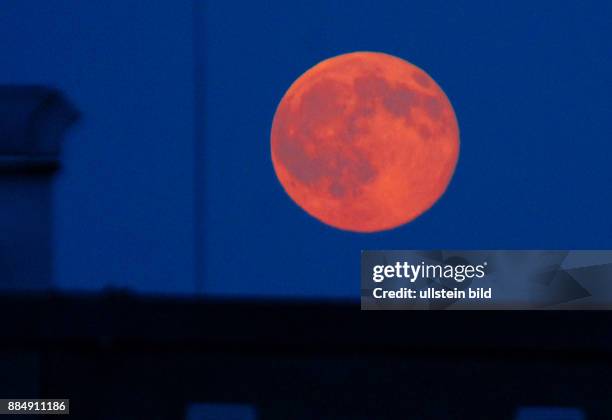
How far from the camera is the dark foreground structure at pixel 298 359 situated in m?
7.26

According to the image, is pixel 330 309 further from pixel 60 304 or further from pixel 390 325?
pixel 60 304

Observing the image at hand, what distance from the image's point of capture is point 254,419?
736 centimetres

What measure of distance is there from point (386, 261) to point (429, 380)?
115 cm

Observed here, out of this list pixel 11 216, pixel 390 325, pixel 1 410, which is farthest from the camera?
pixel 11 216

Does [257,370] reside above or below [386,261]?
below

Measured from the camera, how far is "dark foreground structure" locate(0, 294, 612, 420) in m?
7.26

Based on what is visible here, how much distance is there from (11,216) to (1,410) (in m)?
2.26

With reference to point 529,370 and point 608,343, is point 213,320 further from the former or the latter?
point 608,343

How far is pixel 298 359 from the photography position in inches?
294

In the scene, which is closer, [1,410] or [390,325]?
[1,410]

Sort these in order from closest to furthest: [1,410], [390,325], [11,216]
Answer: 1. [1,410]
2. [390,325]
3. [11,216]

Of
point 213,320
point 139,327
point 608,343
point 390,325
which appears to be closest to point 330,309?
point 390,325

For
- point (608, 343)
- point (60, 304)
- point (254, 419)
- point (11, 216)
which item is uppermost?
point (11, 216)

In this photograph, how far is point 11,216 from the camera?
852 cm
